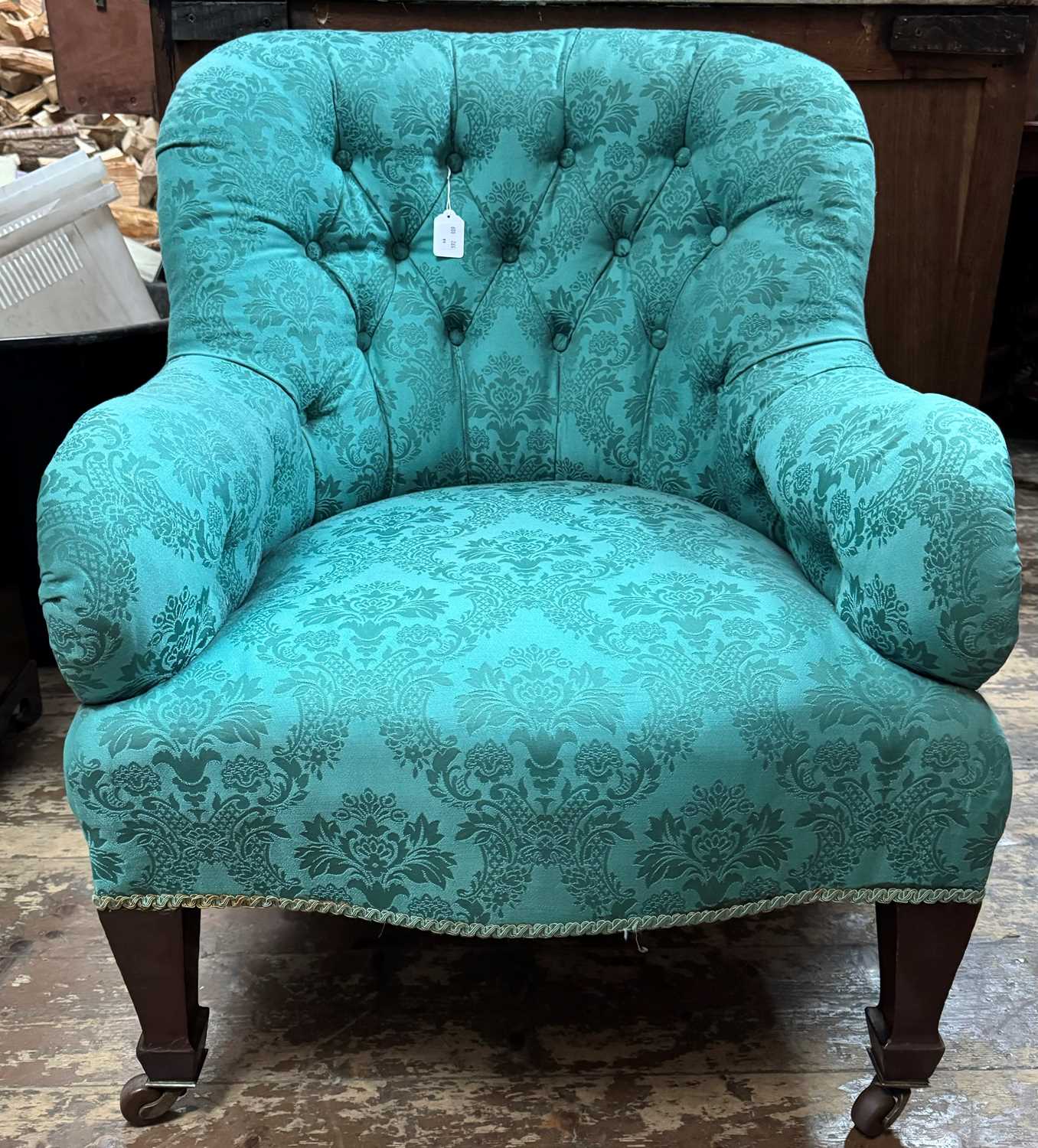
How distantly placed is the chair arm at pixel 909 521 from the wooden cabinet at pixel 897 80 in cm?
114

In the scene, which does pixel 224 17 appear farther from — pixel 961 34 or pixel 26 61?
pixel 26 61

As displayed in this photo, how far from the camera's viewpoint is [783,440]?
1.07 meters

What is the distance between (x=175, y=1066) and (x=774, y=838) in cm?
57

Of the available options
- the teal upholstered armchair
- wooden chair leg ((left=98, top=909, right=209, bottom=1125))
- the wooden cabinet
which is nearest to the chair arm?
the teal upholstered armchair

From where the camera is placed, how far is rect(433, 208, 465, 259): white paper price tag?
1307 millimetres

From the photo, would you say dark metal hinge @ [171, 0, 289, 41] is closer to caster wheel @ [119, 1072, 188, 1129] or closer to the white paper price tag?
the white paper price tag

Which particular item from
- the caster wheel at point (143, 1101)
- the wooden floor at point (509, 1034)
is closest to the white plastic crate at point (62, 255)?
the wooden floor at point (509, 1034)

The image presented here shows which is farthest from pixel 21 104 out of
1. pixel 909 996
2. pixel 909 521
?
pixel 909 996

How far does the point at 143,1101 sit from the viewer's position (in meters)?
0.96

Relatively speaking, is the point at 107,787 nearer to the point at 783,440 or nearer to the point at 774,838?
the point at 774,838

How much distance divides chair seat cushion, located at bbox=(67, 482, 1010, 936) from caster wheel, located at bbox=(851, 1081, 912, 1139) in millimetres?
200

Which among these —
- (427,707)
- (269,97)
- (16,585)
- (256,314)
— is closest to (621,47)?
(269,97)

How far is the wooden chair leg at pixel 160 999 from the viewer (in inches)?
35.7

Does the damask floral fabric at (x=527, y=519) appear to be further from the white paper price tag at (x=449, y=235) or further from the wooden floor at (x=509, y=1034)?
the wooden floor at (x=509, y=1034)
